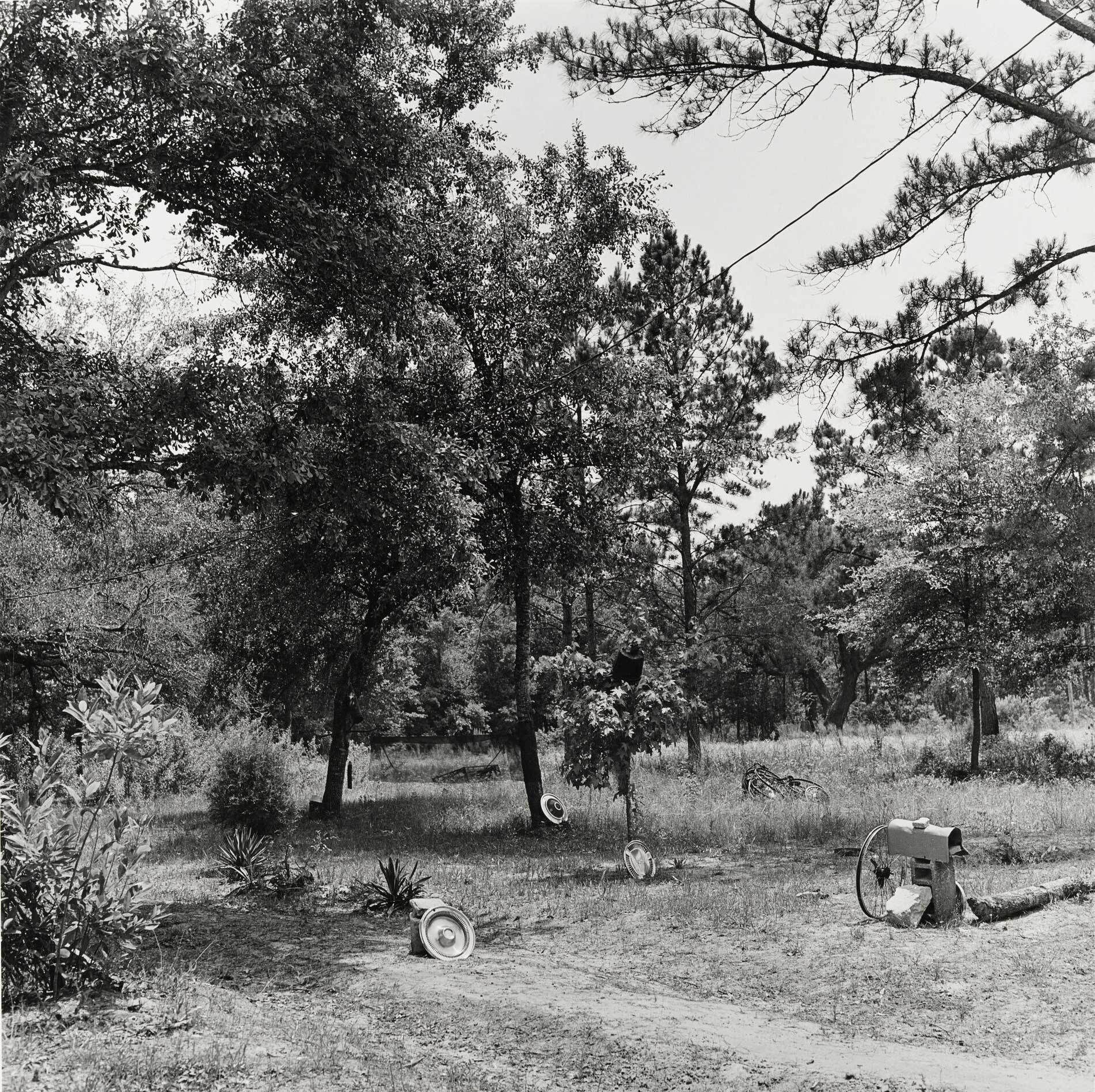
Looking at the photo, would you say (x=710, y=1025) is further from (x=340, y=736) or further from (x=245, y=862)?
(x=340, y=736)

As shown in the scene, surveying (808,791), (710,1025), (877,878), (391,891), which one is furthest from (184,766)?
(710,1025)

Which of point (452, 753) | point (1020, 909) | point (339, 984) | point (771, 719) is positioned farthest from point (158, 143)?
point (771, 719)

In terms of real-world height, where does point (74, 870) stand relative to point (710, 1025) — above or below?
above

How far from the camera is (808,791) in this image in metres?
19.4

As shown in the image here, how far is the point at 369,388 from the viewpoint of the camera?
434 inches

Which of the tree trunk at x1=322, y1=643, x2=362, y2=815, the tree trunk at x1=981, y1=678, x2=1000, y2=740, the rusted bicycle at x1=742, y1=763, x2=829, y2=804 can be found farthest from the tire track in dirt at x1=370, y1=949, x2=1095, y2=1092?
the tree trunk at x1=981, y1=678, x2=1000, y2=740

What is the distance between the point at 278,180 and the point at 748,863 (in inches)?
383

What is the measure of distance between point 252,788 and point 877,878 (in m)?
8.92

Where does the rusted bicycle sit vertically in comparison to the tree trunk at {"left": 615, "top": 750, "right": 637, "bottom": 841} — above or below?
below

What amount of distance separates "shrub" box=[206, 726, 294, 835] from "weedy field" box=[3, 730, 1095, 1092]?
2.01 ft

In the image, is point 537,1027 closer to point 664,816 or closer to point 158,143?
point 158,143

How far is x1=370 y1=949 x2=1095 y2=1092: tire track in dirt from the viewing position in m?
4.89

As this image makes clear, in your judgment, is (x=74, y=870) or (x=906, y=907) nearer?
(x=74, y=870)

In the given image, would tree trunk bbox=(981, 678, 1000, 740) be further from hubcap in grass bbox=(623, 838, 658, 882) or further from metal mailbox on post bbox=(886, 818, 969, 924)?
metal mailbox on post bbox=(886, 818, 969, 924)
